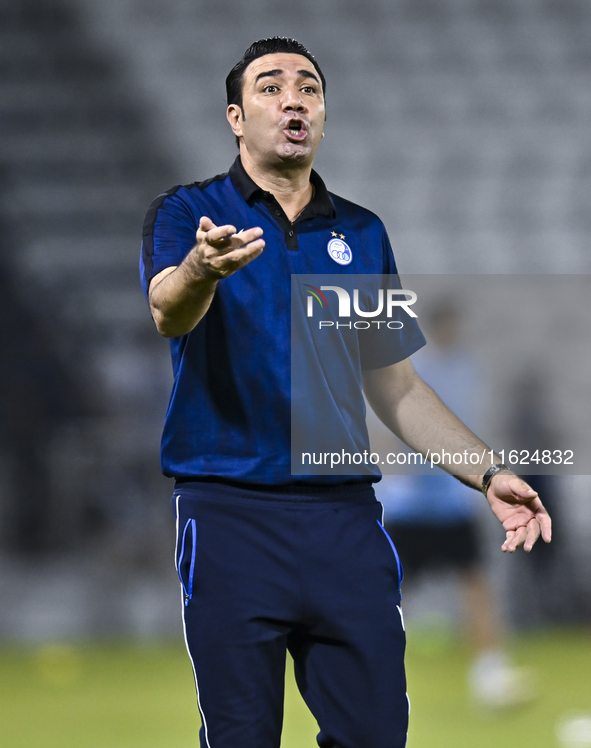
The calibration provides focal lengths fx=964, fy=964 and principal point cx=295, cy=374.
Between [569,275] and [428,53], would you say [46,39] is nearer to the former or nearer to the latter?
[428,53]

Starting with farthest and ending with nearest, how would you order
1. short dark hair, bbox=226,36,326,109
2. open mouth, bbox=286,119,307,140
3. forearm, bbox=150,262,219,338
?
short dark hair, bbox=226,36,326,109, open mouth, bbox=286,119,307,140, forearm, bbox=150,262,219,338

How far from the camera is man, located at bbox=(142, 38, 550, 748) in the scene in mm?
1633

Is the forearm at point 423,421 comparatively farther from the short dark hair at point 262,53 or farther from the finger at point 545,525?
the short dark hair at point 262,53

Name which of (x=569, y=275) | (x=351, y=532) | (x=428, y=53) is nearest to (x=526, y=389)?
(x=569, y=275)

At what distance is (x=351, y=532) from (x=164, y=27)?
6252mm

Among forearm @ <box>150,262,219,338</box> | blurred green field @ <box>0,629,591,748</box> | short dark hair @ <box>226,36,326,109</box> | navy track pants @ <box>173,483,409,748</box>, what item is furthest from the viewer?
blurred green field @ <box>0,629,591,748</box>

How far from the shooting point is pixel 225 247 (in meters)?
1.38

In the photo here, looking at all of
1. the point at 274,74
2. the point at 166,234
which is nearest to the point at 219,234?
the point at 166,234

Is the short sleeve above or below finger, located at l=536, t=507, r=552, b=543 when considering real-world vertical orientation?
above

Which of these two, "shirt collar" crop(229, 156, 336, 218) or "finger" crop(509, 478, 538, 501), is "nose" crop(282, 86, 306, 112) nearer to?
"shirt collar" crop(229, 156, 336, 218)

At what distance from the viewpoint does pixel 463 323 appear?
6.05m

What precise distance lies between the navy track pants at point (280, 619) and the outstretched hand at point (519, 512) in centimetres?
25

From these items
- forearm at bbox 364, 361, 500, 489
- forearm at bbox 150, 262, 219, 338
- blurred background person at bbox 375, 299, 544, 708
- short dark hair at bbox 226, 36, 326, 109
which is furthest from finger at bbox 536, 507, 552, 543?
blurred background person at bbox 375, 299, 544, 708

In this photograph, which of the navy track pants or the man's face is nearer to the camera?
the navy track pants
